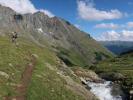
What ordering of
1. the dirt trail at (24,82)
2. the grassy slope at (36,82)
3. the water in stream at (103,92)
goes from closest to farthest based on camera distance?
A: the dirt trail at (24,82) → the grassy slope at (36,82) → the water in stream at (103,92)

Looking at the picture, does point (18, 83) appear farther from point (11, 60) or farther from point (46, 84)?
point (11, 60)

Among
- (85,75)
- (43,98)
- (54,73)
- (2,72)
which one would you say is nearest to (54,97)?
(43,98)

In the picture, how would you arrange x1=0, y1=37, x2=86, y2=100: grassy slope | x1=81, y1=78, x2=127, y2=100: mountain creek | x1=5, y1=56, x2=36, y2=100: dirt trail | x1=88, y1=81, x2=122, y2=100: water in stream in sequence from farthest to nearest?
x1=81, y1=78, x2=127, y2=100: mountain creek → x1=88, y1=81, x2=122, y2=100: water in stream → x1=0, y1=37, x2=86, y2=100: grassy slope → x1=5, y1=56, x2=36, y2=100: dirt trail

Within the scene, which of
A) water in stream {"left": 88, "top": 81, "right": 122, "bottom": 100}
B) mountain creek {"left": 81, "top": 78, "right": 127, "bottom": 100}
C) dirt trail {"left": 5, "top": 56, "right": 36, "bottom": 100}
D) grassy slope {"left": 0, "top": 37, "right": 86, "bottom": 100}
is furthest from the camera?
mountain creek {"left": 81, "top": 78, "right": 127, "bottom": 100}

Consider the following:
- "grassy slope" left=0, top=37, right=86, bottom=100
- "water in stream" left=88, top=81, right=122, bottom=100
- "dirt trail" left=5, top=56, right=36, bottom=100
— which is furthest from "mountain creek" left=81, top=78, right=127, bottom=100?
"dirt trail" left=5, top=56, right=36, bottom=100

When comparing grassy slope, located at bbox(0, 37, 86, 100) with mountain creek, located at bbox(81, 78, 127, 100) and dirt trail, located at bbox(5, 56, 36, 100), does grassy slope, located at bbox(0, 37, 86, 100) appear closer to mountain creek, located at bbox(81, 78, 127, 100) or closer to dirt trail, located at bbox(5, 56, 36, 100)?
dirt trail, located at bbox(5, 56, 36, 100)

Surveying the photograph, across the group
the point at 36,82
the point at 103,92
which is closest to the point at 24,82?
the point at 36,82

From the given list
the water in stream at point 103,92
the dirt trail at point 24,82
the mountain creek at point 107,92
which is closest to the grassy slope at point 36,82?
the dirt trail at point 24,82

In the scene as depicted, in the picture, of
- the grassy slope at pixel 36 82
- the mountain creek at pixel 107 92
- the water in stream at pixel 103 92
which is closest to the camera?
the grassy slope at pixel 36 82

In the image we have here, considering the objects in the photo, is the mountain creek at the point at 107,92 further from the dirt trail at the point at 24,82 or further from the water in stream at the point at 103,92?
the dirt trail at the point at 24,82

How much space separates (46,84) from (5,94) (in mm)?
15027

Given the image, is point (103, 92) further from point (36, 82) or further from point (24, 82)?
point (24, 82)

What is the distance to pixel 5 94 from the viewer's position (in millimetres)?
55156

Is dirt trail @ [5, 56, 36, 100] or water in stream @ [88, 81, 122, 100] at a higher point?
dirt trail @ [5, 56, 36, 100]
